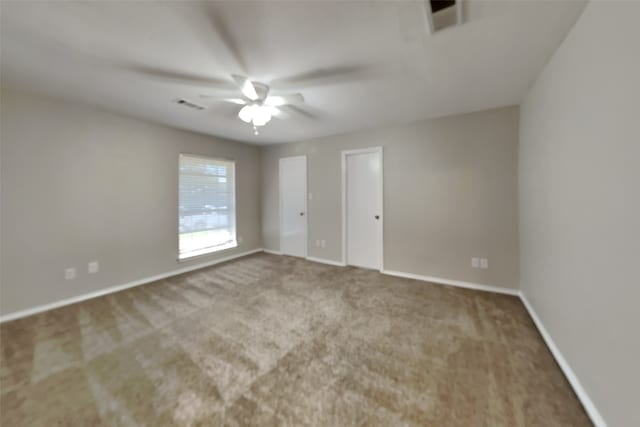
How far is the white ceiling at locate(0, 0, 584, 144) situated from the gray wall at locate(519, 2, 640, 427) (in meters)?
0.35

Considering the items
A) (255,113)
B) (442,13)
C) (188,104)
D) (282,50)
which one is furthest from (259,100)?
(442,13)

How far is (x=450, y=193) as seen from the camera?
326 centimetres

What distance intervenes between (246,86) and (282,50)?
0.42 metres

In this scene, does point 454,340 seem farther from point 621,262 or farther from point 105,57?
point 105,57

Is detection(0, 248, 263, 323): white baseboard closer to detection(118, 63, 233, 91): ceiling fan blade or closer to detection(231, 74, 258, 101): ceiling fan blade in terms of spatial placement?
detection(118, 63, 233, 91): ceiling fan blade

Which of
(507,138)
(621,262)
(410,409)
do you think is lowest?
(410,409)

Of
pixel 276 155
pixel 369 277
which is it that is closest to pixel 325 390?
pixel 369 277

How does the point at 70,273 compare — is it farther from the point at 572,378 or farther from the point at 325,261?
the point at 572,378

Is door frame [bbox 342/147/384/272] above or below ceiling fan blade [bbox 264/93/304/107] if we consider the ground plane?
below

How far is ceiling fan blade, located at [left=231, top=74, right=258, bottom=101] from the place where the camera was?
1.85 metres

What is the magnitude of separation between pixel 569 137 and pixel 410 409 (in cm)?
212

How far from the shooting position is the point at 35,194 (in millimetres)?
2545

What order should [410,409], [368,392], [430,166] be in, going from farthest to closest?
[430,166]
[368,392]
[410,409]

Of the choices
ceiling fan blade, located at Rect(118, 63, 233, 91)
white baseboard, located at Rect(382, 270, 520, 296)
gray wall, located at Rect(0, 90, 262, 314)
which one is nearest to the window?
gray wall, located at Rect(0, 90, 262, 314)
